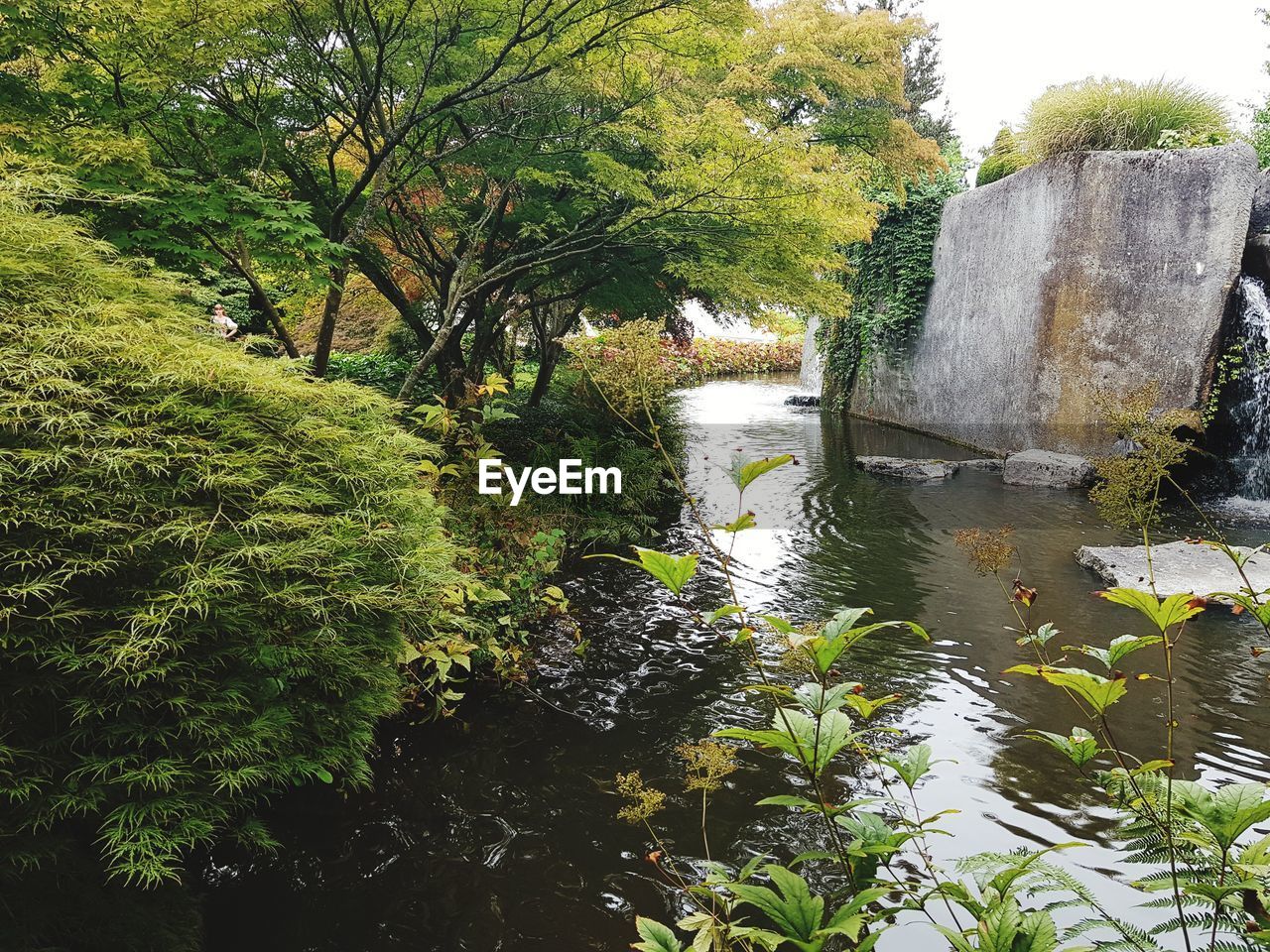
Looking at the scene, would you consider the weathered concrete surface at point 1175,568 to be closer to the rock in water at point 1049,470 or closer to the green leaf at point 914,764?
the rock in water at point 1049,470

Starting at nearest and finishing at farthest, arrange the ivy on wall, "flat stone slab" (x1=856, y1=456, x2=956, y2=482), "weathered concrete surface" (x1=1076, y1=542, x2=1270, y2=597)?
"weathered concrete surface" (x1=1076, y1=542, x2=1270, y2=597)
"flat stone slab" (x1=856, y1=456, x2=956, y2=482)
the ivy on wall

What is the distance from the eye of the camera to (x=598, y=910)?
236 cm

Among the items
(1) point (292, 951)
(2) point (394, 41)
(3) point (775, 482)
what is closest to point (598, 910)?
(1) point (292, 951)

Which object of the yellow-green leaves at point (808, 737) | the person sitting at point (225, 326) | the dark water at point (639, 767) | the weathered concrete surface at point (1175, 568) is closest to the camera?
the yellow-green leaves at point (808, 737)

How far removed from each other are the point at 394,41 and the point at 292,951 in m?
6.26

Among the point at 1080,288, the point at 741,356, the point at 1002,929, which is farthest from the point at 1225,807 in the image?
the point at 741,356

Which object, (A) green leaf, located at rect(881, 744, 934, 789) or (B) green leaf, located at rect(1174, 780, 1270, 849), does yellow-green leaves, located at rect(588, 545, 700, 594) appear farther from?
(B) green leaf, located at rect(1174, 780, 1270, 849)

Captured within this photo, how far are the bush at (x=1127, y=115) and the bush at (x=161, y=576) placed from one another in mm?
11039

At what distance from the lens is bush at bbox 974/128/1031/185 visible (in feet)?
36.7

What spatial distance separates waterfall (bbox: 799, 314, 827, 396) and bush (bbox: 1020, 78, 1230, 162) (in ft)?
29.8

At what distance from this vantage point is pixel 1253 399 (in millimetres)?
8297

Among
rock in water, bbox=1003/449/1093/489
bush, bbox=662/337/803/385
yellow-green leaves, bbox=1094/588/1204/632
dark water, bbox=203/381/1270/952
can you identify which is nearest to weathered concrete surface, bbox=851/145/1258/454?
rock in water, bbox=1003/449/1093/489

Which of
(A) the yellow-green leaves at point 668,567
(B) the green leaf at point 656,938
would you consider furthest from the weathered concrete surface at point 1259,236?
(B) the green leaf at point 656,938

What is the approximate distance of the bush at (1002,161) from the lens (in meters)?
11.2
